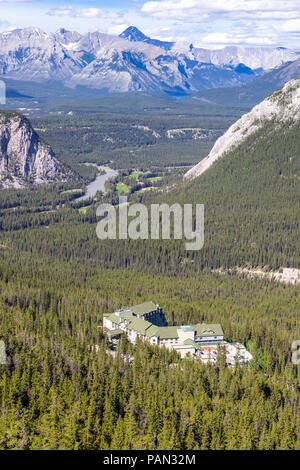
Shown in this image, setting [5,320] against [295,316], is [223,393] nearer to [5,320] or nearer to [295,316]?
[5,320]

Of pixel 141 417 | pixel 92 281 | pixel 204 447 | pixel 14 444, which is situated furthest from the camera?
pixel 92 281

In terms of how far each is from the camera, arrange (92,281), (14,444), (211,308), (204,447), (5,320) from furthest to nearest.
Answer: (92,281)
(211,308)
(5,320)
(204,447)
(14,444)

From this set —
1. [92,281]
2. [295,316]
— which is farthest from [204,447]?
[92,281]

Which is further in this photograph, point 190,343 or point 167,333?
point 167,333

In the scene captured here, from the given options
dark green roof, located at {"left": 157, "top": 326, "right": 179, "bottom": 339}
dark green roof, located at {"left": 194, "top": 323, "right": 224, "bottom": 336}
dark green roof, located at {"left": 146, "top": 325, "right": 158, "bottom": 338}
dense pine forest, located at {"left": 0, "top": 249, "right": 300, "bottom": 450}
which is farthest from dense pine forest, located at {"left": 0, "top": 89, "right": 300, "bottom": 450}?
dark green roof, located at {"left": 157, "top": 326, "right": 179, "bottom": 339}

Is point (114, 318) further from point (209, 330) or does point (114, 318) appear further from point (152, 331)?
point (209, 330)

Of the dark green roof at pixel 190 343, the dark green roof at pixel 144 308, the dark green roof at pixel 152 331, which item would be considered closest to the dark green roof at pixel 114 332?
the dark green roof at pixel 152 331

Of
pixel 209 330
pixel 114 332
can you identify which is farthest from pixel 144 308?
pixel 209 330

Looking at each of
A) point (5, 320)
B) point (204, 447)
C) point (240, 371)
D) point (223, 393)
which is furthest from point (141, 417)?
point (5, 320)
